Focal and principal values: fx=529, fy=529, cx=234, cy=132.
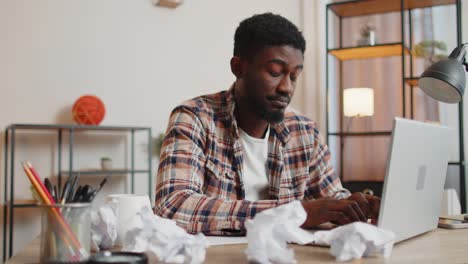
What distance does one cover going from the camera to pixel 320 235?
96 centimetres

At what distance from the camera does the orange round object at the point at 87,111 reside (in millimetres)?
3258

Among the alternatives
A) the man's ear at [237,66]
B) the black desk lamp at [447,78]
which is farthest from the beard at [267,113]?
the black desk lamp at [447,78]

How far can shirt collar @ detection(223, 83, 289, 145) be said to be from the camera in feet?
5.37

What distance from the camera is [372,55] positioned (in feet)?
12.5

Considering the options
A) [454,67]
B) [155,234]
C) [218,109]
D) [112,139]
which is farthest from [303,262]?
[112,139]

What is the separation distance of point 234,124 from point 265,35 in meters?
0.29

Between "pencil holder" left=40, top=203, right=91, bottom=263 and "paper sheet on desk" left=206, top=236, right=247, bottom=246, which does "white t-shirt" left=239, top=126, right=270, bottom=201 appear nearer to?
"paper sheet on desk" left=206, top=236, right=247, bottom=246

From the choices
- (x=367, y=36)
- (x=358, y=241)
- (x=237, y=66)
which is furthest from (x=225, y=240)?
(x=367, y=36)

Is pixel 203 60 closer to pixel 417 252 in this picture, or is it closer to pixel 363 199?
pixel 363 199

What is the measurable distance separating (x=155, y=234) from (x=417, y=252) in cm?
49

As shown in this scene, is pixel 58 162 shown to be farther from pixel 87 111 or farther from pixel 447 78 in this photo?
pixel 447 78

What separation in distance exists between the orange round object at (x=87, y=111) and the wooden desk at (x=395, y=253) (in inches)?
86.5

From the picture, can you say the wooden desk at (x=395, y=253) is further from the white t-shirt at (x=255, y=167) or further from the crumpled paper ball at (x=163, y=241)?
the white t-shirt at (x=255, y=167)

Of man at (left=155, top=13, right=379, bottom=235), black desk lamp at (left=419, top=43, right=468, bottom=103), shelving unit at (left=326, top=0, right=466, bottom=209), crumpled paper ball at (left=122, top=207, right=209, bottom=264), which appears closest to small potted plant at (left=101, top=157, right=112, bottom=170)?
shelving unit at (left=326, top=0, right=466, bottom=209)
